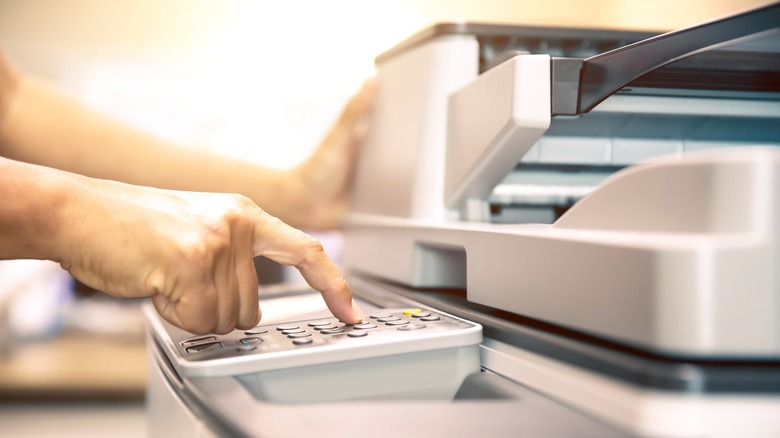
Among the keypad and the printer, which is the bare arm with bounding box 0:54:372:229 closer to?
the printer

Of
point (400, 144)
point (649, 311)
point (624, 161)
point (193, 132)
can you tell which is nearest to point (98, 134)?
point (193, 132)

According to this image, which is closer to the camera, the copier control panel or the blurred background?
the copier control panel

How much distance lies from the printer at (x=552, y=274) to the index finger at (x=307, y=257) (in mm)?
23

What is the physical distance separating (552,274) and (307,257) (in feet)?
0.65

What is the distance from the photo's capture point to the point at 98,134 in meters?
1.16

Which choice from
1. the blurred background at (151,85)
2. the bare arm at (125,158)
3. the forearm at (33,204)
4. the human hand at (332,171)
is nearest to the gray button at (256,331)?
the forearm at (33,204)

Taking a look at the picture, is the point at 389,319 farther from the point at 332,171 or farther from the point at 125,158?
the point at 125,158

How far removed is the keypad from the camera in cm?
43

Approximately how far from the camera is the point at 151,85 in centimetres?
171

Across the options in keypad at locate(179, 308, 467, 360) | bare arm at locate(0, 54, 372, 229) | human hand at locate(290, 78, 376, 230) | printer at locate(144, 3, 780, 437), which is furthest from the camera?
bare arm at locate(0, 54, 372, 229)

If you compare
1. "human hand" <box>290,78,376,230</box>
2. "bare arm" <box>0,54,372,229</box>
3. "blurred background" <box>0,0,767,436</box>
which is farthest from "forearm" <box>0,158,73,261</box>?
"blurred background" <box>0,0,767,436</box>

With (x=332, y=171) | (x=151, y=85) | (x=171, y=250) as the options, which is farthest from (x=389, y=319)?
(x=151, y=85)

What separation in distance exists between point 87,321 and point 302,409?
154 cm

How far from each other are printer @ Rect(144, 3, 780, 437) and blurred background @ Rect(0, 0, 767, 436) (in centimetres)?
103
